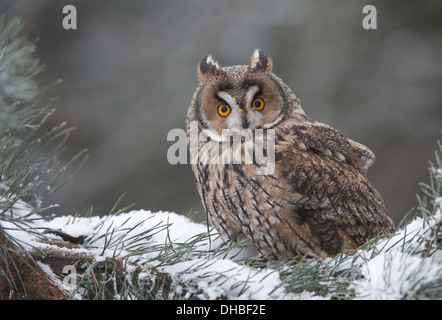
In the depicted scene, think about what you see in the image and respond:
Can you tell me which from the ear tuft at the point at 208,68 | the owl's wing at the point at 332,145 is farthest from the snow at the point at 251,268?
the ear tuft at the point at 208,68

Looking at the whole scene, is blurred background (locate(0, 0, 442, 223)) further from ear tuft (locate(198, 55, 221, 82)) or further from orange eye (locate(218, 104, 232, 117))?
orange eye (locate(218, 104, 232, 117))

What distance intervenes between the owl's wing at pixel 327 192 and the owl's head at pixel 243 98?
0.39ft

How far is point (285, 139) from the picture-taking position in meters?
1.77

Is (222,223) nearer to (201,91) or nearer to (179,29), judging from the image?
(201,91)

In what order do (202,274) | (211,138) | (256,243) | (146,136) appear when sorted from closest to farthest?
(202,274) → (256,243) → (211,138) → (146,136)

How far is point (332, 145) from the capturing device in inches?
72.5

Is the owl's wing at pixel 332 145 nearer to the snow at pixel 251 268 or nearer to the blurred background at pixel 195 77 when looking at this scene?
the snow at pixel 251 268

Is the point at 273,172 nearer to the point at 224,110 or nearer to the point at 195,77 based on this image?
the point at 224,110

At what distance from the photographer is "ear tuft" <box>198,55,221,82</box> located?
1917 millimetres

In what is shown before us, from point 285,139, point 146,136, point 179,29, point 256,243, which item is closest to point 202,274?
point 256,243

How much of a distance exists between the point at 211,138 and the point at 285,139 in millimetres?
292

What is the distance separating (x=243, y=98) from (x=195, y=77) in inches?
138

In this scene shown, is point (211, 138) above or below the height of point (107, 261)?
above
